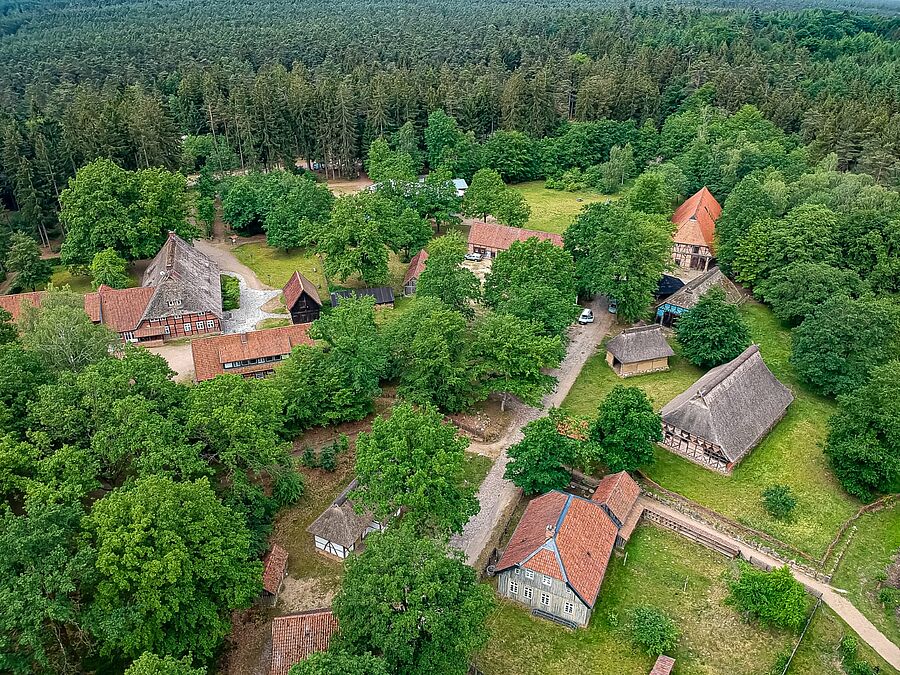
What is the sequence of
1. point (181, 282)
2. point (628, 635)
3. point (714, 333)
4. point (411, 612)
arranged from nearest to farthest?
point (411, 612)
point (628, 635)
point (714, 333)
point (181, 282)

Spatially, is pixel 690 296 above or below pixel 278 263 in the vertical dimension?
above

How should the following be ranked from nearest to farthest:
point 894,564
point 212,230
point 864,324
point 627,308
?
point 894,564 → point 864,324 → point 627,308 → point 212,230

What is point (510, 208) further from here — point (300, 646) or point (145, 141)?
point (300, 646)

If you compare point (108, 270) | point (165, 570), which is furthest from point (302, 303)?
point (165, 570)

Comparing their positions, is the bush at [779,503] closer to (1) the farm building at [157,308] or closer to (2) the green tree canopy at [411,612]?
(2) the green tree canopy at [411,612]

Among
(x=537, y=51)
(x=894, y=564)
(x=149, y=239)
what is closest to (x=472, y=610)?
(x=894, y=564)

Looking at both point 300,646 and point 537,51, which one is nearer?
point 300,646

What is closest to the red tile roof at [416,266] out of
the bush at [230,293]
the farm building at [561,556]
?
the bush at [230,293]

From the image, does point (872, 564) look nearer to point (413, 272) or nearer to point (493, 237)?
point (413, 272)
